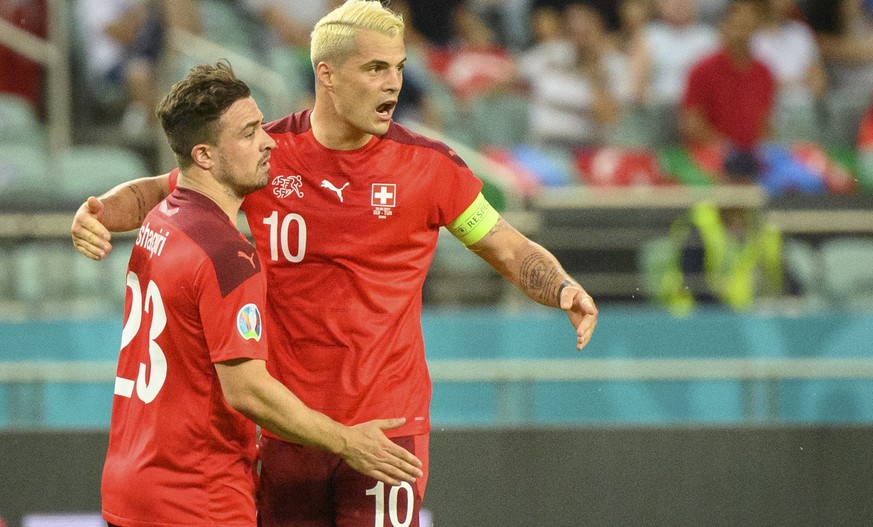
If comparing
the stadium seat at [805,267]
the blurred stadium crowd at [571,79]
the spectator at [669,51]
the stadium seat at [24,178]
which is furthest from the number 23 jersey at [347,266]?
the spectator at [669,51]

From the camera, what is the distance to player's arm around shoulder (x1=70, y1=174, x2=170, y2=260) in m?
3.37

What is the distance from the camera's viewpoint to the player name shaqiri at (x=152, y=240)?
3.12 metres

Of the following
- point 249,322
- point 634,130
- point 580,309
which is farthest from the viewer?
point 634,130

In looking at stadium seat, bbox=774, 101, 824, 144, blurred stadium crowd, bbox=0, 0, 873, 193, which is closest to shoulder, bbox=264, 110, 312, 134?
blurred stadium crowd, bbox=0, 0, 873, 193

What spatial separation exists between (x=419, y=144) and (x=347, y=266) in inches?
16.0

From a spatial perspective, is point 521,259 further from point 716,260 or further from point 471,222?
point 716,260

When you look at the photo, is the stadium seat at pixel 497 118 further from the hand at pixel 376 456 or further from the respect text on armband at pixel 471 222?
the hand at pixel 376 456

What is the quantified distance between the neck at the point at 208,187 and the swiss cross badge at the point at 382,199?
18.5 inches

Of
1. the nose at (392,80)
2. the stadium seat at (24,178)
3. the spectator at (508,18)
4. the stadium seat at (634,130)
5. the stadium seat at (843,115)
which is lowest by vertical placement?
the nose at (392,80)

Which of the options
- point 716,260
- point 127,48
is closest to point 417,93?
point 127,48

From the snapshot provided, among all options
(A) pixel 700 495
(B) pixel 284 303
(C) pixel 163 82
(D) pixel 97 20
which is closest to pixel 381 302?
(B) pixel 284 303

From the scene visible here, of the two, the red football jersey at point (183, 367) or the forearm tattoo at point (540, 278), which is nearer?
the red football jersey at point (183, 367)

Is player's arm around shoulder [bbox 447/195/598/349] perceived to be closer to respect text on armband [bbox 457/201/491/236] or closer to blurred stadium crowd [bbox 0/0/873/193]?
respect text on armband [bbox 457/201/491/236]

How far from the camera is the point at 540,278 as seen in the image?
3666 mm
